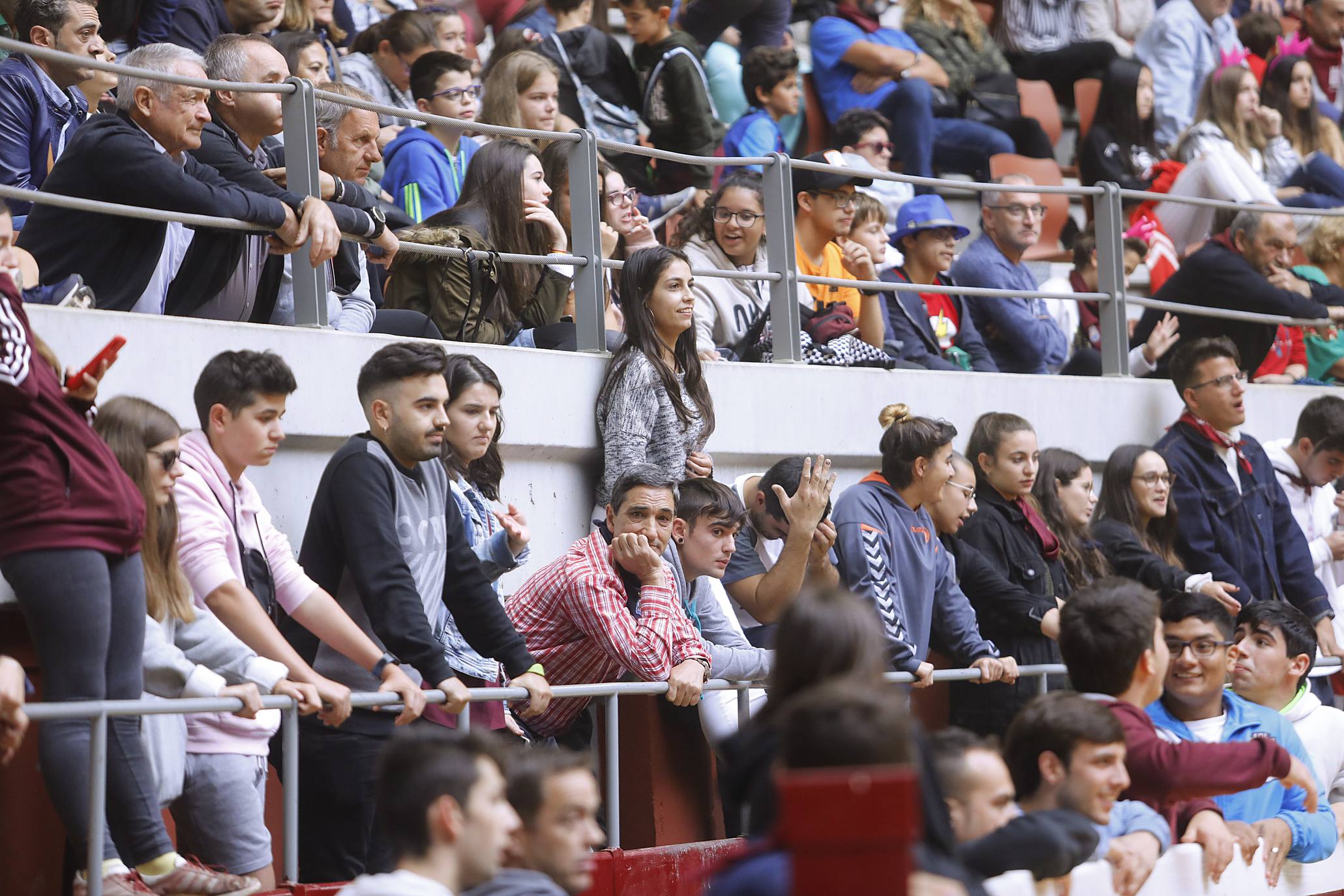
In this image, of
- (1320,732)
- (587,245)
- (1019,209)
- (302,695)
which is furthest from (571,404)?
(1019,209)

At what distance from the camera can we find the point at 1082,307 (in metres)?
10.6

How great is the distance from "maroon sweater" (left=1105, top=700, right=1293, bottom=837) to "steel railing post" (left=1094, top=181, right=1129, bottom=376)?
4.40 meters

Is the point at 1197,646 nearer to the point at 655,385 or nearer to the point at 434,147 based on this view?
the point at 655,385

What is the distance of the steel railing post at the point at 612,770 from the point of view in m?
5.45

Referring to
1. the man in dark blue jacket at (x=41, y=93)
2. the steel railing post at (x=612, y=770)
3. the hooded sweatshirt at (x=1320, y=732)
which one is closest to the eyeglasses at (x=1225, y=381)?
the hooded sweatshirt at (x=1320, y=732)

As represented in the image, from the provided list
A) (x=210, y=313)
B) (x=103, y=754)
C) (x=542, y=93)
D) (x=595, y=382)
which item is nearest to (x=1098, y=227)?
(x=542, y=93)

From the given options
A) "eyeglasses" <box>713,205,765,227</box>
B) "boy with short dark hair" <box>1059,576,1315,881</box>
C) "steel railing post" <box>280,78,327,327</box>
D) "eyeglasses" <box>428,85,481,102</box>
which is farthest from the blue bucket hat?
"boy with short dark hair" <box>1059,576,1315,881</box>

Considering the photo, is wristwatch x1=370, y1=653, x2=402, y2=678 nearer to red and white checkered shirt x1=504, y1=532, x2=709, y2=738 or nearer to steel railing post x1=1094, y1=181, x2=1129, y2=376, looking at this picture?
red and white checkered shirt x1=504, y1=532, x2=709, y2=738

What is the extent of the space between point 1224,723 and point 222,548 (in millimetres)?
2907

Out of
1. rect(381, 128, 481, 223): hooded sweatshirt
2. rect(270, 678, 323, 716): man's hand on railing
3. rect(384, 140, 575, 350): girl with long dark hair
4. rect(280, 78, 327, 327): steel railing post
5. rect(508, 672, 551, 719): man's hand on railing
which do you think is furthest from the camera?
rect(381, 128, 481, 223): hooded sweatshirt

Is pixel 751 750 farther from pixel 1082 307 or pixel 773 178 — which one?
pixel 1082 307

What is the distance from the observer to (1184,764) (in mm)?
4766

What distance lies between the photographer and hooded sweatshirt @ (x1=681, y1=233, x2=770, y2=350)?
791 centimetres

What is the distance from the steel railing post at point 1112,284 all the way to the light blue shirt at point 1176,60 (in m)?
4.04
